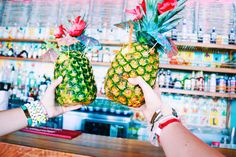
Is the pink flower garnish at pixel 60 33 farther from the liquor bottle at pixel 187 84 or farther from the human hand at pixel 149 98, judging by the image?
the liquor bottle at pixel 187 84

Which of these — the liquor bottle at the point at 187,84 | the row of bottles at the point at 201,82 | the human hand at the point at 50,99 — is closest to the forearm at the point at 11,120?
the human hand at the point at 50,99

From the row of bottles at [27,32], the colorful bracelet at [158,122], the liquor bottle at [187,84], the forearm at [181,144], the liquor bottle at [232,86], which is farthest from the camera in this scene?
the row of bottles at [27,32]

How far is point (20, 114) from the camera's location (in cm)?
106

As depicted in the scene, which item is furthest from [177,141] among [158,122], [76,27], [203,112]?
[203,112]

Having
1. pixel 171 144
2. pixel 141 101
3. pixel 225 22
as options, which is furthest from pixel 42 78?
pixel 171 144

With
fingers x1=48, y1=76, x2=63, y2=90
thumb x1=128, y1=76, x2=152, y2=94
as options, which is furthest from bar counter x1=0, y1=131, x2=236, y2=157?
thumb x1=128, y1=76, x2=152, y2=94

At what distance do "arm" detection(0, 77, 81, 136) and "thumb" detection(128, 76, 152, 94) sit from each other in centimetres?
36

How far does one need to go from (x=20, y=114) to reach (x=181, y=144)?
711mm

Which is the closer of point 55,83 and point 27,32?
point 55,83

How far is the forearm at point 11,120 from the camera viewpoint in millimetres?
1017

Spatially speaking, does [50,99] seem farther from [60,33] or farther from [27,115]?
[60,33]

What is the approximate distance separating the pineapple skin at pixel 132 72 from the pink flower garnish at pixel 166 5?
173mm

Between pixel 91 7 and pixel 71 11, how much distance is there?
388mm

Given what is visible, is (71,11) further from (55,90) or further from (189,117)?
(55,90)
